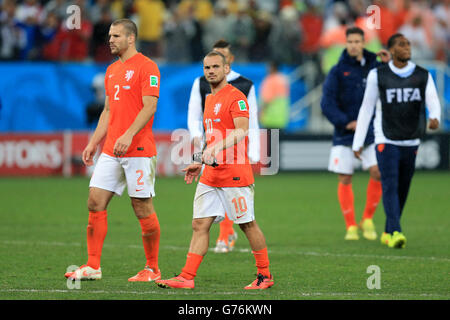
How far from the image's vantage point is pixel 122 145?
26.2ft

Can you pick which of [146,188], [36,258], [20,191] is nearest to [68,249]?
[36,258]

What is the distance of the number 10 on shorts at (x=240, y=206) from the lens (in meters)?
7.90

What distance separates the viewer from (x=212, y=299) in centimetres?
720

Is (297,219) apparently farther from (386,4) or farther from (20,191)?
(386,4)

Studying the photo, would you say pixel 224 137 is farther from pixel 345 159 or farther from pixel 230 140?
pixel 345 159

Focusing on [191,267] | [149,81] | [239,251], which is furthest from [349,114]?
[191,267]

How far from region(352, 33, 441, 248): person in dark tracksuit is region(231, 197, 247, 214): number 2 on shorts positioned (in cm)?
348

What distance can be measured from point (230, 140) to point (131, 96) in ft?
3.95

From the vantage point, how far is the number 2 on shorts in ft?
25.9

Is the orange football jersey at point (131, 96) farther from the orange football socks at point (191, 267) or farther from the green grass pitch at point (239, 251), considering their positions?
the green grass pitch at point (239, 251)

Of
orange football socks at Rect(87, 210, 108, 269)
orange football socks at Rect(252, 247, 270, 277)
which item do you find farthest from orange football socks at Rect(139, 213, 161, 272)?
orange football socks at Rect(252, 247, 270, 277)

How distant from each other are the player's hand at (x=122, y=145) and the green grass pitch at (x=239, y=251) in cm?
120

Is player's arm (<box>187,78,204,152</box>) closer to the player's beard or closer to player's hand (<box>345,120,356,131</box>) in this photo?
player's hand (<box>345,120,356,131</box>)

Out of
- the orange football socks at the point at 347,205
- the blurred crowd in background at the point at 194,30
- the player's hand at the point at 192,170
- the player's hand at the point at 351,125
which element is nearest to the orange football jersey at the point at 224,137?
the player's hand at the point at 192,170
